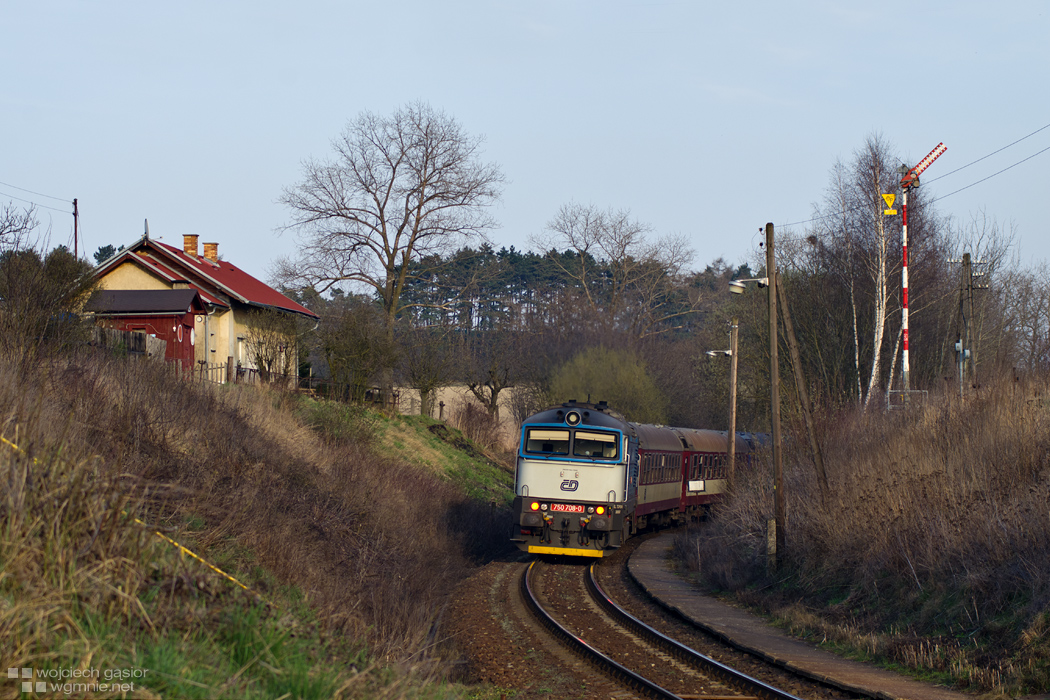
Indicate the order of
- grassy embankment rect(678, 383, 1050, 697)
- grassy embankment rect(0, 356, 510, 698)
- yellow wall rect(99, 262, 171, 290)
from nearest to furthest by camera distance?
grassy embankment rect(0, 356, 510, 698) → grassy embankment rect(678, 383, 1050, 697) → yellow wall rect(99, 262, 171, 290)

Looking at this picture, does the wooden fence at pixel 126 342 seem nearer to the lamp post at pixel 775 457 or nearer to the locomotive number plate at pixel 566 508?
the locomotive number plate at pixel 566 508

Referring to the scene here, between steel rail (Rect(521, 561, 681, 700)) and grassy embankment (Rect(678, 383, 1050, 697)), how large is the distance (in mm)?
2936

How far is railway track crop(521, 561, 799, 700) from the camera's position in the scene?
9.00 metres

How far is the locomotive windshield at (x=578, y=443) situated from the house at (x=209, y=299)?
14663mm

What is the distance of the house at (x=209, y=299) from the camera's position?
30.5 meters

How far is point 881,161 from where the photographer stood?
27594 millimetres

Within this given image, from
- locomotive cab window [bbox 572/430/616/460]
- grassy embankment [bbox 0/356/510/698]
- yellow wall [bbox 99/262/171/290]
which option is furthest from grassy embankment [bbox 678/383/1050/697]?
yellow wall [bbox 99/262/171/290]

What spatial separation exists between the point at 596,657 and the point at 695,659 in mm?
1176

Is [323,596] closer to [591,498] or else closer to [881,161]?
[591,498]

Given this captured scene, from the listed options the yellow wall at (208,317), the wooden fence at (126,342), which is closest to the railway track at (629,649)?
the wooden fence at (126,342)

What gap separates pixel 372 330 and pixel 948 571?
24318mm

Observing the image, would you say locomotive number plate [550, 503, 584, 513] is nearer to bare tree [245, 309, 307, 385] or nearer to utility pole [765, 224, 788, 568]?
utility pole [765, 224, 788, 568]

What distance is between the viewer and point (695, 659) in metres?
10.3

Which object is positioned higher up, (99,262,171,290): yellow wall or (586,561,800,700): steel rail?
(99,262,171,290): yellow wall
